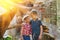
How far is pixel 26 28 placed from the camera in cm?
125

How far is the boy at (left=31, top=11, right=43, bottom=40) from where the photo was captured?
1.24m

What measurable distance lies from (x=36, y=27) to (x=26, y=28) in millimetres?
98

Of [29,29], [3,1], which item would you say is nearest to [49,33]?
[29,29]

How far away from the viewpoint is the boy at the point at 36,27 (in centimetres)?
124

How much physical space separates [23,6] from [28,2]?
0.21 feet

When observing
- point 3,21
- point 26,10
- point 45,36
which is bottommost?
point 45,36

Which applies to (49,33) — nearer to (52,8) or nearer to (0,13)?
(52,8)

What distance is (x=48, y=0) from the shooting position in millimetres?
1258

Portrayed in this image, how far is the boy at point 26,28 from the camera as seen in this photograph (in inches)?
48.9

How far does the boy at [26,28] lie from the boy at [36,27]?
0.04 metres

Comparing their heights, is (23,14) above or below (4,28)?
above

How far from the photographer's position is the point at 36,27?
1249mm

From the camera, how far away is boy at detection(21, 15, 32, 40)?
1.24 metres

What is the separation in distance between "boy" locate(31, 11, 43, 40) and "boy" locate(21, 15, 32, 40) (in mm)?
39
